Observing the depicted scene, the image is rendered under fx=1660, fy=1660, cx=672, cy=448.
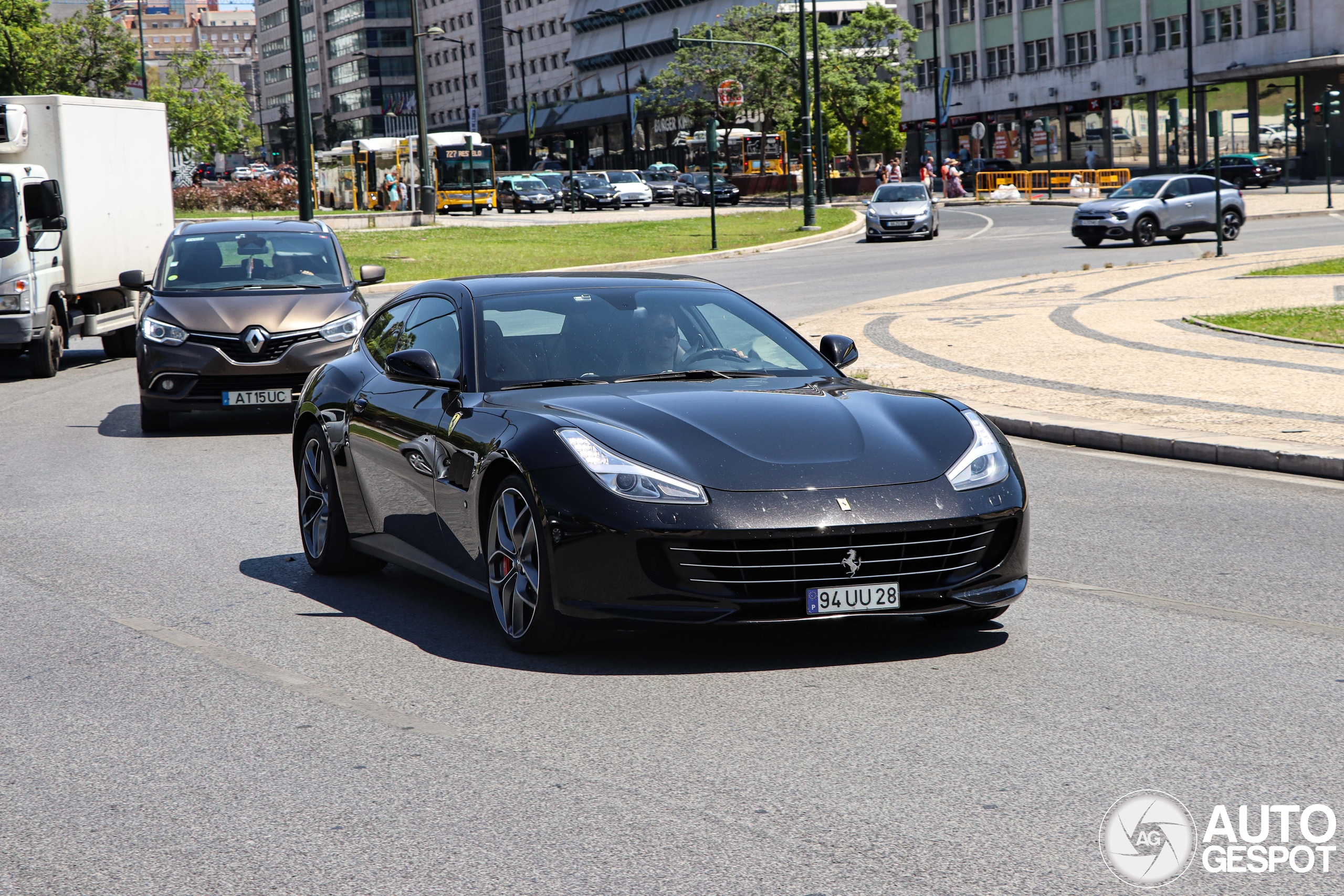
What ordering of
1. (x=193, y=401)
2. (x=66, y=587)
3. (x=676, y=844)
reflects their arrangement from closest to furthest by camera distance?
1. (x=676, y=844)
2. (x=66, y=587)
3. (x=193, y=401)

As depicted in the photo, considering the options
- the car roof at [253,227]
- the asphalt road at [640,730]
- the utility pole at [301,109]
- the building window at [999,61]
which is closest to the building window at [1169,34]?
the building window at [999,61]

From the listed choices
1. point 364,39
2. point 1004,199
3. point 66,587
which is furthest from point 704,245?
point 364,39

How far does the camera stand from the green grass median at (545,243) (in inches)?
1427

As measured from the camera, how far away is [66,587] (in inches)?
292

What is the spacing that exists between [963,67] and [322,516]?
86.3 metres

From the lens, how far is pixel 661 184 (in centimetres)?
7762

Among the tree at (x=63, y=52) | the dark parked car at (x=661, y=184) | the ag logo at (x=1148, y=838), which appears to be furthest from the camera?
the dark parked car at (x=661, y=184)

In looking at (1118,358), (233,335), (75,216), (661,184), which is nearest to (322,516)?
(233,335)

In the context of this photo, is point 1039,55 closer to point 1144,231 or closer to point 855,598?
point 1144,231

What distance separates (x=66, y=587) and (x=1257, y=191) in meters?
59.9

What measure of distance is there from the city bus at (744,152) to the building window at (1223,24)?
21191 millimetres

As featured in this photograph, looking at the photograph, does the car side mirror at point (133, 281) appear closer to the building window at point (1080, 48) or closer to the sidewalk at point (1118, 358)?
the sidewalk at point (1118, 358)

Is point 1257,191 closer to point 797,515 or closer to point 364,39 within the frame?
point 797,515

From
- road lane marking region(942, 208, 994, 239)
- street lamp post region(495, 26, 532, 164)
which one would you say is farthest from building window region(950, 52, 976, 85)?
road lane marking region(942, 208, 994, 239)
